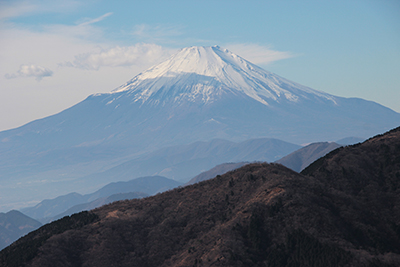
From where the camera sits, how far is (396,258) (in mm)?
39625

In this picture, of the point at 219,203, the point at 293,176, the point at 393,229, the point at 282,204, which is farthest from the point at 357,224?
the point at 219,203

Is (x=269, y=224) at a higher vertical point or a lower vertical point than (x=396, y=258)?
higher

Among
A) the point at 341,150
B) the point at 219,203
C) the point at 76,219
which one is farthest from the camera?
the point at 341,150

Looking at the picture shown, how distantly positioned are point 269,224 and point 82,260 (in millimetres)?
21793

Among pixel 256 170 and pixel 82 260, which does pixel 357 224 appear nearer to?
pixel 256 170

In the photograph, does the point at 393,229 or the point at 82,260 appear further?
the point at 82,260

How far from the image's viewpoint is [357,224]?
152ft

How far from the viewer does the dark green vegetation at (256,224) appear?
44031 mm

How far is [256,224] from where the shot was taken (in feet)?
158

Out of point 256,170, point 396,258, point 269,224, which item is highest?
point 256,170

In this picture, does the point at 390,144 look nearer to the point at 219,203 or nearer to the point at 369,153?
the point at 369,153

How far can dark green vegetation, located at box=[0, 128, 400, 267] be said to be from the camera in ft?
144

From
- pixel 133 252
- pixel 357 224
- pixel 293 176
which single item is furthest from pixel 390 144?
pixel 133 252

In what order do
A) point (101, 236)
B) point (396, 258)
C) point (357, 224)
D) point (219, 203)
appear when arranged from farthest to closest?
point (219, 203)
point (101, 236)
point (357, 224)
point (396, 258)
